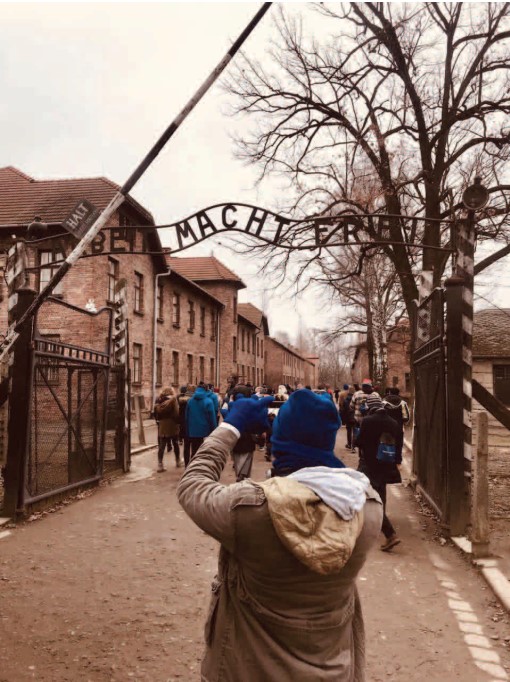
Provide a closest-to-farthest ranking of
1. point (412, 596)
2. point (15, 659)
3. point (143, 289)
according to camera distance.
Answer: point (15, 659)
point (412, 596)
point (143, 289)

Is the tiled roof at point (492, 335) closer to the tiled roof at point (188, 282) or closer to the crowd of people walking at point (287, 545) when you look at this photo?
the tiled roof at point (188, 282)

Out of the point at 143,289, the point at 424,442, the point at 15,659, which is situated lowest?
the point at 15,659

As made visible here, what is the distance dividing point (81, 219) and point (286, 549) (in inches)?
257

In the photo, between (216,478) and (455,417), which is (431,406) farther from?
(216,478)

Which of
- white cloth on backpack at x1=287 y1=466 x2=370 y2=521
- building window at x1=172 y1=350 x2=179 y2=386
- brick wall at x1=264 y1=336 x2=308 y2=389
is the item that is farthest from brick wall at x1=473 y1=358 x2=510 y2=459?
brick wall at x1=264 y1=336 x2=308 y2=389

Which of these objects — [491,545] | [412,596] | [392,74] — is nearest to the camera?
[412,596]

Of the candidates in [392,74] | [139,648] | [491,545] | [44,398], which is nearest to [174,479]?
[44,398]

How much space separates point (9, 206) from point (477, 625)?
26.2 metres

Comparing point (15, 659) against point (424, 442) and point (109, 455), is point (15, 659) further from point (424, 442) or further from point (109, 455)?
point (109, 455)

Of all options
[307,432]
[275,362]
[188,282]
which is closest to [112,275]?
[188,282]

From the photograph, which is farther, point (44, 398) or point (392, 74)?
point (392, 74)

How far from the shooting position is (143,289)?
95.8 feet

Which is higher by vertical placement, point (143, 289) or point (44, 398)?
point (143, 289)

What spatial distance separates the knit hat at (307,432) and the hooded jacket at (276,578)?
0.22 m
